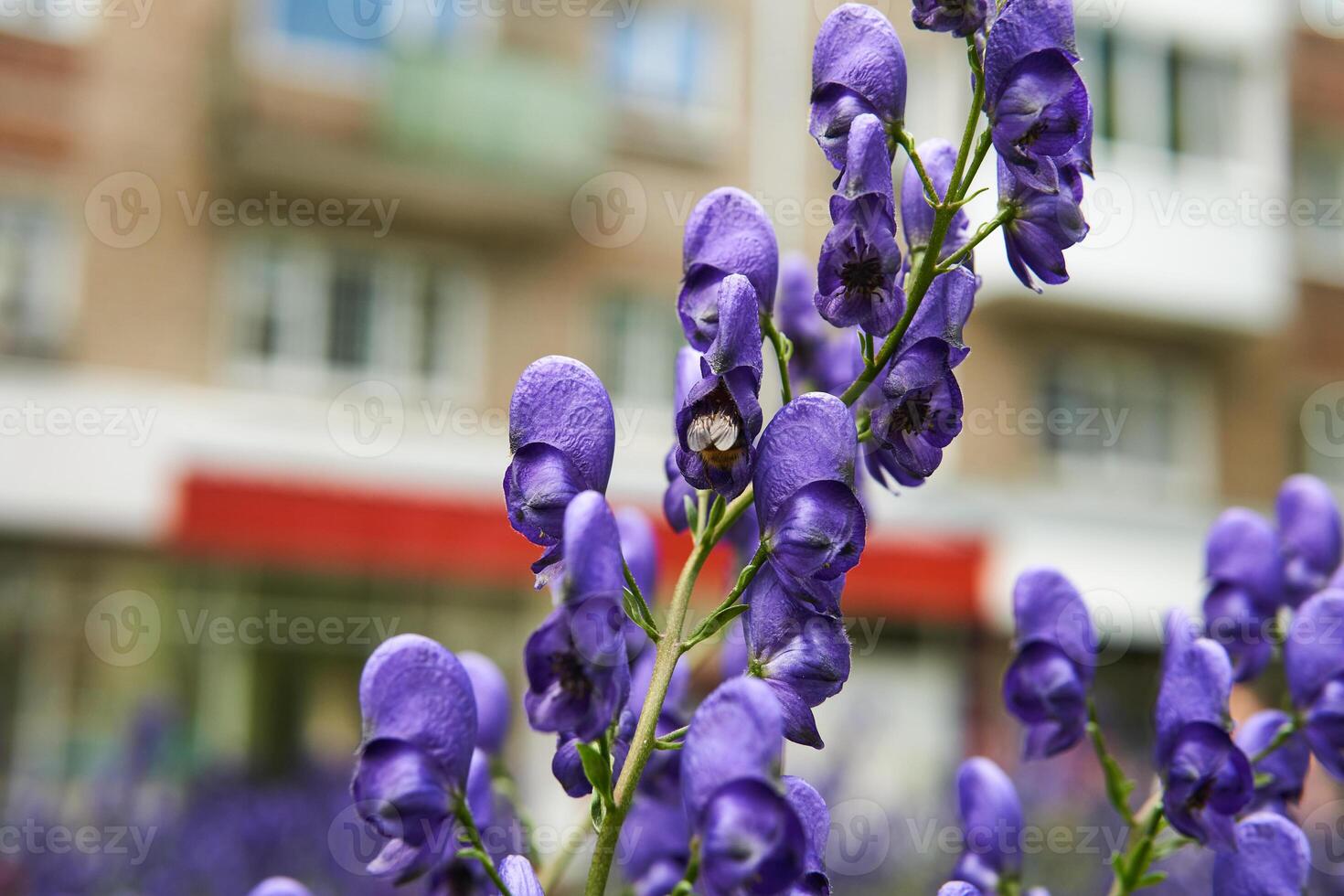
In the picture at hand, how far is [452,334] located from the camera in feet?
44.9

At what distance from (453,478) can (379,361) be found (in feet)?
4.37

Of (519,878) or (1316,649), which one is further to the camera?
(1316,649)

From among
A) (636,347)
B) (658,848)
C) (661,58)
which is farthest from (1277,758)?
(661,58)

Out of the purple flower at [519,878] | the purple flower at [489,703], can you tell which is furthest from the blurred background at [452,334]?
the purple flower at [519,878]

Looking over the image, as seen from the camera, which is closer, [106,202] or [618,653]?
[618,653]

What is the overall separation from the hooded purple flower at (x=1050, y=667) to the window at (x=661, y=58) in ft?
45.0

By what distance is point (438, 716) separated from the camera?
99 centimetres

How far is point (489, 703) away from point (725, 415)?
2.00 ft

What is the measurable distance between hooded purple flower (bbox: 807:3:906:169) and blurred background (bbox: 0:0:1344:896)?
8826mm

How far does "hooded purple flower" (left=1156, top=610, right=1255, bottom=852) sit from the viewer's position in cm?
117

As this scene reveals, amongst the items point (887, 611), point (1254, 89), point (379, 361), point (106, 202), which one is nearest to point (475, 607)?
point (379, 361)

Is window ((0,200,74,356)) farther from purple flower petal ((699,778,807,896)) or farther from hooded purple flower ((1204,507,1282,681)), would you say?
purple flower petal ((699,778,807,896))

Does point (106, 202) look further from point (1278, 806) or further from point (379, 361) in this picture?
point (1278, 806)

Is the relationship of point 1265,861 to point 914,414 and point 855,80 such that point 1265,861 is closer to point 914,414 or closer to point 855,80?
point 914,414
